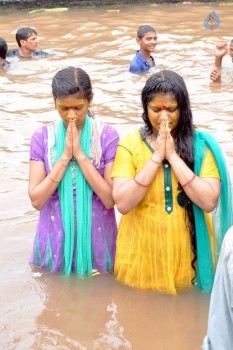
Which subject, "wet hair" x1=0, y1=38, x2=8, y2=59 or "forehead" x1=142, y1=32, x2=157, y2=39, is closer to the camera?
"forehead" x1=142, y1=32, x2=157, y2=39

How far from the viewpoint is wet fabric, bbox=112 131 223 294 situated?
12.1 ft

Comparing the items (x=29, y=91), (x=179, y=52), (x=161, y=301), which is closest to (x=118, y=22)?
(x=179, y=52)

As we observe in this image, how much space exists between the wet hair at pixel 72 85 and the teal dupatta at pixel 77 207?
0.24m

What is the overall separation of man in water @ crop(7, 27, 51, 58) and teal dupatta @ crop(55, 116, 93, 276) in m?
7.01

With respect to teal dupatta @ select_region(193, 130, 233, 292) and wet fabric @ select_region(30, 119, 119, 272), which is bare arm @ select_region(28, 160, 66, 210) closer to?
wet fabric @ select_region(30, 119, 119, 272)

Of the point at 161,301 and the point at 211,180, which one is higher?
the point at 211,180

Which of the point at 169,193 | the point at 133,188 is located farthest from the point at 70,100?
the point at 169,193

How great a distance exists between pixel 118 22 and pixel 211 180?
10.3 meters

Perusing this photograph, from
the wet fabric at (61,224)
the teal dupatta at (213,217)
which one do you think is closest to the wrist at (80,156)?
the wet fabric at (61,224)

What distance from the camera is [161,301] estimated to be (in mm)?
3932

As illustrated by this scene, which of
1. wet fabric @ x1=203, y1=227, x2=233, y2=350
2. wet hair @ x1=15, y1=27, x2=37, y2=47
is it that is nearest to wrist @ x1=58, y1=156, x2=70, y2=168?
wet fabric @ x1=203, y1=227, x2=233, y2=350

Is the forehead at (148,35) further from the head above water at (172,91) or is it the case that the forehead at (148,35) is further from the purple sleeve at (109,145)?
the head above water at (172,91)

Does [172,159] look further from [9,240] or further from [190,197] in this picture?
[9,240]

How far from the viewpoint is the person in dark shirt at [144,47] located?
931 centimetres
